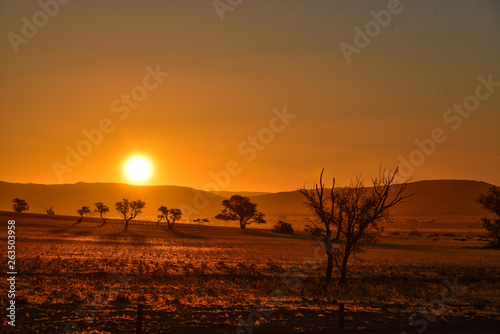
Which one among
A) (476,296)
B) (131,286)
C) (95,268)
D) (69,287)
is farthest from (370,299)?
(95,268)

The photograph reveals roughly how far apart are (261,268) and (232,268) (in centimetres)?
239

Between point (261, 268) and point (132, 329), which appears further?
point (261, 268)

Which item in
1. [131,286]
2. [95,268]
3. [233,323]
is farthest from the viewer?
[95,268]

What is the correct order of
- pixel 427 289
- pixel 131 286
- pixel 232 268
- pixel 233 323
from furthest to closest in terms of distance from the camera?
1. pixel 232 268
2. pixel 427 289
3. pixel 131 286
4. pixel 233 323

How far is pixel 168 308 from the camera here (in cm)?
2131

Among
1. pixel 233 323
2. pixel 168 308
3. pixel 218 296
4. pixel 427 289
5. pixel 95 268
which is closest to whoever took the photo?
pixel 233 323

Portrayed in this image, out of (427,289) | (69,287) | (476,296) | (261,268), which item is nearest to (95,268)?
(69,287)

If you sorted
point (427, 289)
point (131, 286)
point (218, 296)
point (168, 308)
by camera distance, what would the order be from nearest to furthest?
point (168, 308) → point (218, 296) → point (131, 286) → point (427, 289)

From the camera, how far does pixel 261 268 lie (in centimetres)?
4041

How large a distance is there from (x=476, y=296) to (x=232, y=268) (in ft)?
58.3

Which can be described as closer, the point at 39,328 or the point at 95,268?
the point at 39,328

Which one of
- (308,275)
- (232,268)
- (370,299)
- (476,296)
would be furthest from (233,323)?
(232,268)

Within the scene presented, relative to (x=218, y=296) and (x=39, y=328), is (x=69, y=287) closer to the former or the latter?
(x=218, y=296)

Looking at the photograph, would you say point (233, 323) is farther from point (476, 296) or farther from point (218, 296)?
point (476, 296)
